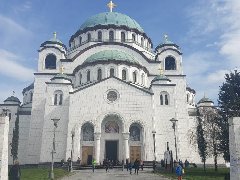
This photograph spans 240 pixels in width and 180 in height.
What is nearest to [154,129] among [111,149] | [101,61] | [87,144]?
[111,149]

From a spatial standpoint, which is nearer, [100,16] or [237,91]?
[237,91]

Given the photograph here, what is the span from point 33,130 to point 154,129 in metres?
16.2

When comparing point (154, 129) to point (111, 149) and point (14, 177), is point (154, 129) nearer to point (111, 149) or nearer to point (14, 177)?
point (111, 149)

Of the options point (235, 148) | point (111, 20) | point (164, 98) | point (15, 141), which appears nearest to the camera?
point (235, 148)

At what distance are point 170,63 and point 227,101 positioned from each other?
22141mm

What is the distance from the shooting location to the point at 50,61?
1938 inches

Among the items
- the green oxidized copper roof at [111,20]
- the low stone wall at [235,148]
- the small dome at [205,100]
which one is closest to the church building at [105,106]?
the green oxidized copper roof at [111,20]

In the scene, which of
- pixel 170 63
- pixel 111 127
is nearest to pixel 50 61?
pixel 111 127

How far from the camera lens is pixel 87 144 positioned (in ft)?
127

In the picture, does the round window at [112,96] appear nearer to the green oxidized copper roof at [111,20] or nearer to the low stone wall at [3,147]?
the green oxidized copper roof at [111,20]

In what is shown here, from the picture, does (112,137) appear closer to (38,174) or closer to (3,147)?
(38,174)

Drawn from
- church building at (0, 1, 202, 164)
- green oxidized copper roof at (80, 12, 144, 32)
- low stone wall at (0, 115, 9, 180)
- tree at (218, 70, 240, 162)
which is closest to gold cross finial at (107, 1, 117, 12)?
green oxidized copper roof at (80, 12, 144, 32)

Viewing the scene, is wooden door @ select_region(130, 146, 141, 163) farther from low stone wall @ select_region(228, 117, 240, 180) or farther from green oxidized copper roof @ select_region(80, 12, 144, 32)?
low stone wall @ select_region(228, 117, 240, 180)

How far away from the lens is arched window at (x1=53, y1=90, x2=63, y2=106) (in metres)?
41.2
